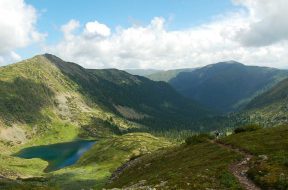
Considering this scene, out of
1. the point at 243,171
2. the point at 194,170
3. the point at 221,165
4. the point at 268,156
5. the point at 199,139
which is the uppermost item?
the point at 268,156

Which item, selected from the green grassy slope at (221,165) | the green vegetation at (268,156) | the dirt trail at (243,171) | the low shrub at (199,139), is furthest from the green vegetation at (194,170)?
the low shrub at (199,139)

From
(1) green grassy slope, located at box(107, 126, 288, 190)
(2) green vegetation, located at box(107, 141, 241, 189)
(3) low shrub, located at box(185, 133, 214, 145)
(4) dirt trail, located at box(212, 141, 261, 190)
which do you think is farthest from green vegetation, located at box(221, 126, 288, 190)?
(3) low shrub, located at box(185, 133, 214, 145)

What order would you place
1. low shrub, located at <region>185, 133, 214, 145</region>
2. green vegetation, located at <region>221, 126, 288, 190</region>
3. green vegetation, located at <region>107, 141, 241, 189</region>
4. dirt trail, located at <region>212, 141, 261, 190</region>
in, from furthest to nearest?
low shrub, located at <region>185, 133, 214, 145</region> → green vegetation, located at <region>107, 141, 241, 189</region> → dirt trail, located at <region>212, 141, 261, 190</region> → green vegetation, located at <region>221, 126, 288, 190</region>

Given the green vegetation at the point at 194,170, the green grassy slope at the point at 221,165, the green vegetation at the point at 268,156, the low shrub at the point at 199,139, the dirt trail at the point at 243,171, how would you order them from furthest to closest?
the low shrub at the point at 199,139 < the green vegetation at the point at 194,170 < the green grassy slope at the point at 221,165 < the dirt trail at the point at 243,171 < the green vegetation at the point at 268,156

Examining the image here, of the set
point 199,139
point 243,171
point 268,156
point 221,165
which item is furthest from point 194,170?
point 199,139

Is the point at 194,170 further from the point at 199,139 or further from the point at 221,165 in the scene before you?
the point at 199,139

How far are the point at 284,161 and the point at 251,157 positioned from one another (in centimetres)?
908

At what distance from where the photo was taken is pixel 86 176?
15162 centimetres

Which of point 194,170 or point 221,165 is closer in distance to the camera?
point 221,165

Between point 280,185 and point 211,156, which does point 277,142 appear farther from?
point 280,185

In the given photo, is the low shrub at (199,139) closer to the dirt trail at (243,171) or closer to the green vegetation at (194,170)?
the green vegetation at (194,170)

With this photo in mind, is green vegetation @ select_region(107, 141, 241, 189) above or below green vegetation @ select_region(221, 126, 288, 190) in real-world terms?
below

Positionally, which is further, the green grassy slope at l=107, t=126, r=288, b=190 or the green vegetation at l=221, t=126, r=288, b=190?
the green grassy slope at l=107, t=126, r=288, b=190

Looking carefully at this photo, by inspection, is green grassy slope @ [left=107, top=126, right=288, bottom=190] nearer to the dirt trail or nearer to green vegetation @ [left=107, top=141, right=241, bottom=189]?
green vegetation @ [left=107, top=141, right=241, bottom=189]
